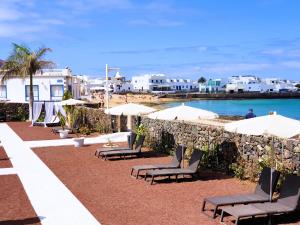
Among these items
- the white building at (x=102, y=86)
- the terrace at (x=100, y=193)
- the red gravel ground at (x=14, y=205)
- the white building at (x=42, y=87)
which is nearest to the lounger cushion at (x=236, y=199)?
the terrace at (x=100, y=193)

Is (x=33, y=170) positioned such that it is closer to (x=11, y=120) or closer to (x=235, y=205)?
(x=235, y=205)

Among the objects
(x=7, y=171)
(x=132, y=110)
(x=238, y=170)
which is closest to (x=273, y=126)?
(x=238, y=170)

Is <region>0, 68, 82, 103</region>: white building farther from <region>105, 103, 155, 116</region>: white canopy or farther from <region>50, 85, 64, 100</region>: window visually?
<region>105, 103, 155, 116</region>: white canopy

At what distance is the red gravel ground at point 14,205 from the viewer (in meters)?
8.23

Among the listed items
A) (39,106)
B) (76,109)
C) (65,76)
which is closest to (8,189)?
(76,109)

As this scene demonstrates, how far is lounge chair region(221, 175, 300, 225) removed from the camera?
24.8 feet

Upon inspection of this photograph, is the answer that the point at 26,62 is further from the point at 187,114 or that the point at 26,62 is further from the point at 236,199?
the point at 236,199

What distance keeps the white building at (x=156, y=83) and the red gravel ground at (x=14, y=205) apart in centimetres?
14136

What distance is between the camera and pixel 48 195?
10102mm

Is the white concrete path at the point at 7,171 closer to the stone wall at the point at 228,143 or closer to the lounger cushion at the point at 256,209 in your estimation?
the stone wall at the point at 228,143

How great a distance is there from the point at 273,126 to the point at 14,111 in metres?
29.9

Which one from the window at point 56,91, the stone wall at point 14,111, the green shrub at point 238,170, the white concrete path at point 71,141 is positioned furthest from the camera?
the window at point 56,91

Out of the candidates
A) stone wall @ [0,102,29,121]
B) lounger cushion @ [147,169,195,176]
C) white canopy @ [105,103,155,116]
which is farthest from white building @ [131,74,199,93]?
lounger cushion @ [147,169,195,176]

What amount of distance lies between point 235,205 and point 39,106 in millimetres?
25797
